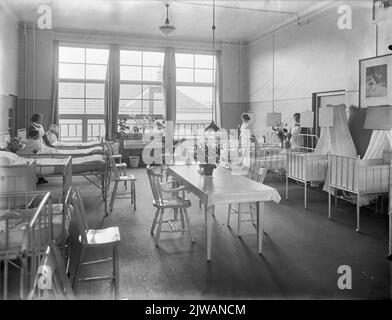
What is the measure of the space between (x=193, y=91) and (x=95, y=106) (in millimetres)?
2894

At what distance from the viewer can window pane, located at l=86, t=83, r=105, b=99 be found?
10594 mm

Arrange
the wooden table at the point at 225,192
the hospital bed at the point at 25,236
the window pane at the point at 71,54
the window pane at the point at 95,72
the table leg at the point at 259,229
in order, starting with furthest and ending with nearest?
1. the window pane at the point at 95,72
2. the window pane at the point at 71,54
3. the table leg at the point at 259,229
4. the wooden table at the point at 225,192
5. the hospital bed at the point at 25,236

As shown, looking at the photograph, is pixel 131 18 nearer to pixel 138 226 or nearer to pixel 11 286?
pixel 138 226

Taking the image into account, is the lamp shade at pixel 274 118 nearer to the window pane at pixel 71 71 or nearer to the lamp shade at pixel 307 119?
the lamp shade at pixel 307 119

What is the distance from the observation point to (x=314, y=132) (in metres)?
7.97

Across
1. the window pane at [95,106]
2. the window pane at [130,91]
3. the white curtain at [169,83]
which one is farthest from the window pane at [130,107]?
the white curtain at [169,83]

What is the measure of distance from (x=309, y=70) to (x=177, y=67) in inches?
170

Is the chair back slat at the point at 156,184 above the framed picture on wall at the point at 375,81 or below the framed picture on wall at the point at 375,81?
below

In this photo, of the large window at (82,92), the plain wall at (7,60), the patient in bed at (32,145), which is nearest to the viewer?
the patient in bed at (32,145)

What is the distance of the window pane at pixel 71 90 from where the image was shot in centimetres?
1041

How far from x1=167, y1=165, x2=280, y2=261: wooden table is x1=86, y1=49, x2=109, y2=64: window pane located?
6990mm

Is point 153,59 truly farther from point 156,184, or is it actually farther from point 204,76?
point 156,184

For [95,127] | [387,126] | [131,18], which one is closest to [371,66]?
[387,126]

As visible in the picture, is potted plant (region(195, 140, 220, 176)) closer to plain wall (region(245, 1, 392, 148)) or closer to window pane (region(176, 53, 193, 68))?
plain wall (region(245, 1, 392, 148))
